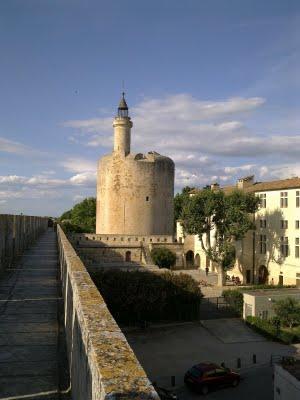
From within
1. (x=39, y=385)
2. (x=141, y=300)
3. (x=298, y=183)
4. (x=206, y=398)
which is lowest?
(x=206, y=398)

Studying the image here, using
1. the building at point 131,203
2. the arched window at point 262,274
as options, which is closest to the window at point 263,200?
the arched window at point 262,274

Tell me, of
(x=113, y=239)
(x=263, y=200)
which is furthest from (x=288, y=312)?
(x=113, y=239)

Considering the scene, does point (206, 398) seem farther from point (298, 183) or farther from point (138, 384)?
point (298, 183)

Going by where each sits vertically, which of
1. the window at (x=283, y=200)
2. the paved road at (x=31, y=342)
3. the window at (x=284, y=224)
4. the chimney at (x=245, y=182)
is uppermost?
the chimney at (x=245, y=182)

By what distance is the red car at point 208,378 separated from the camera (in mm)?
16484

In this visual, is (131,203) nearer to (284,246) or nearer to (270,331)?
(284,246)

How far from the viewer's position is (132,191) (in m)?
53.0

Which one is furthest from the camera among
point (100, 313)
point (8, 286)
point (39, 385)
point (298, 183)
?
point (298, 183)

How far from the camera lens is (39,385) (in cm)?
638

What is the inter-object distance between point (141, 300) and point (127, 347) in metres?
20.7

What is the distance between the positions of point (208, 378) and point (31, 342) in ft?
33.9

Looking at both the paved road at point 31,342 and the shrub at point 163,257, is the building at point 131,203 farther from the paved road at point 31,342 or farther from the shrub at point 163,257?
the paved road at point 31,342

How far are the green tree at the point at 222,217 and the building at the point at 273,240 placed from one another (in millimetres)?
2222

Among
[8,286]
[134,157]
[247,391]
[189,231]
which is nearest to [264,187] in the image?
[189,231]
